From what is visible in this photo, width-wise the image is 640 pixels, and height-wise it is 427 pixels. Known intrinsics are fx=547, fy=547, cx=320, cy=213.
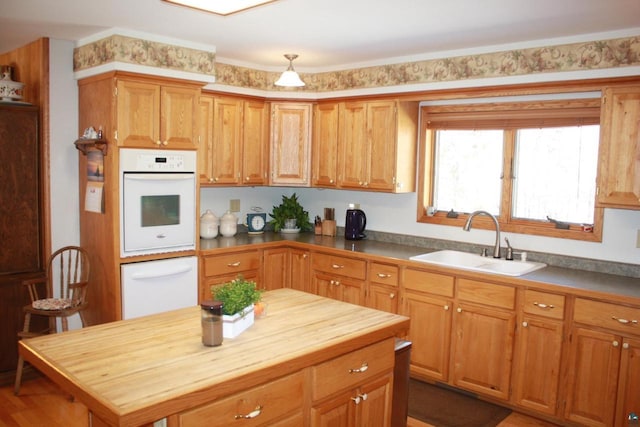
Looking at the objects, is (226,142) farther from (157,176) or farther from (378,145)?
(378,145)

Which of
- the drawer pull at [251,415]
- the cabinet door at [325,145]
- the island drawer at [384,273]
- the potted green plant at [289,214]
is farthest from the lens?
the potted green plant at [289,214]

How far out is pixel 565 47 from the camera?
355 cm

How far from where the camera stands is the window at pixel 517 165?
12.6 feet

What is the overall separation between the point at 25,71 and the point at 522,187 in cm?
399

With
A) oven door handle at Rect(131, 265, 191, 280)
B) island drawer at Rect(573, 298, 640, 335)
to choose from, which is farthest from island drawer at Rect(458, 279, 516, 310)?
oven door handle at Rect(131, 265, 191, 280)

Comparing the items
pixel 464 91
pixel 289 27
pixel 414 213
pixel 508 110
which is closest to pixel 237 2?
pixel 289 27

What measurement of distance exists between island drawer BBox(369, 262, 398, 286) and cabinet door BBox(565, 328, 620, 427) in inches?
51.3

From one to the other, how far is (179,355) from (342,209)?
3424mm

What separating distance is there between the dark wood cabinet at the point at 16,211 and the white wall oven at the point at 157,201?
0.81 meters

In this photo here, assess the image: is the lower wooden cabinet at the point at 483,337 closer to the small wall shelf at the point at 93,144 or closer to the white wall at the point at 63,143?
the small wall shelf at the point at 93,144

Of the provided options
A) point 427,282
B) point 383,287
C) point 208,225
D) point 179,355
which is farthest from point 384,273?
point 179,355

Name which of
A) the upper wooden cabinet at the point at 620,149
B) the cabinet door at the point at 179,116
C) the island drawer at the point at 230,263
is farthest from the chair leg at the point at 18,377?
the upper wooden cabinet at the point at 620,149

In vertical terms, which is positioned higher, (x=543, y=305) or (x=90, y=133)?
(x=90, y=133)

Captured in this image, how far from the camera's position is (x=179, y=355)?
6.53 ft
